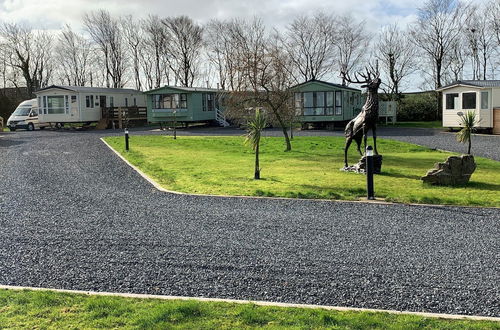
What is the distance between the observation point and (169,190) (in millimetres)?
10297

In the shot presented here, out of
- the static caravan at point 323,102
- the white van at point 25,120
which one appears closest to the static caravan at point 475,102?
Result: the static caravan at point 323,102

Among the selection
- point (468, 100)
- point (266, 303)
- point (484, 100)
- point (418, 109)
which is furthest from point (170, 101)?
point (266, 303)

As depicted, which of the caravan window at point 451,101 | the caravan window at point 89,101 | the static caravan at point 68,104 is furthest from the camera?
the caravan window at point 89,101

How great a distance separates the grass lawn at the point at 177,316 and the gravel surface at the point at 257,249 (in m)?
0.32

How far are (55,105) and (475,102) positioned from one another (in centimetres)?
2506

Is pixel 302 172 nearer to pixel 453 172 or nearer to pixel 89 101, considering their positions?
pixel 453 172

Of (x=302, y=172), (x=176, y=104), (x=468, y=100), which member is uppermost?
(x=176, y=104)

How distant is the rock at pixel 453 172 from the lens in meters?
10.6

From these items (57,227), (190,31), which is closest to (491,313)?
(57,227)

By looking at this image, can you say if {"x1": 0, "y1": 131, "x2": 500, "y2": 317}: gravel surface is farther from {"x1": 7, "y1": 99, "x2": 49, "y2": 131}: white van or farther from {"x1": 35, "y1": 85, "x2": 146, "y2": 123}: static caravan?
{"x1": 7, "y1": 99, "x2": 49, "y2": 131}: white van

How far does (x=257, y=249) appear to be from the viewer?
5.98 meters

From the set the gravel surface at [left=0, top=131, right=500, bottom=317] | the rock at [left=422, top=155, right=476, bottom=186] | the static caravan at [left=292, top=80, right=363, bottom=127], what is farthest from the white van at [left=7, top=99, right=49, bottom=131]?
the rock at [left=422, top=155, right=476, bottom=186]

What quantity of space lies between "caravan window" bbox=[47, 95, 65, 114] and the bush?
23.2m

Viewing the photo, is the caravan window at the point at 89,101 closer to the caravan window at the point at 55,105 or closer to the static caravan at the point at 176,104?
the caravan window at the point at 55,105
